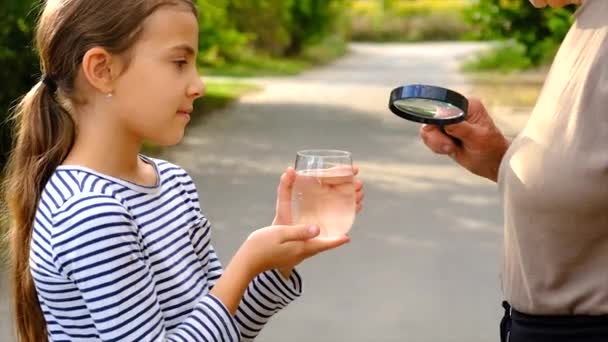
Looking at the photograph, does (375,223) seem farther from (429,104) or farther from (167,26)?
(167,26)

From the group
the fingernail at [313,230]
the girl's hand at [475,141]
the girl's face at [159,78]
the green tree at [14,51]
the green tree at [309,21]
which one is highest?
the girl's face at [159,78]

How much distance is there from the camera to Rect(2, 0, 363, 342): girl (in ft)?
5.76

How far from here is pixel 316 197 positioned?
6.43 feet

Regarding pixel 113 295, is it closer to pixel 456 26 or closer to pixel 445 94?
pixel 445 94

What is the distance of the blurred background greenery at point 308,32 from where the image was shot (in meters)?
9.05

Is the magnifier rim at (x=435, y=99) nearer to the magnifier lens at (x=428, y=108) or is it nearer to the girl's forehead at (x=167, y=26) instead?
the magnifier lens at (x=428, y=108)

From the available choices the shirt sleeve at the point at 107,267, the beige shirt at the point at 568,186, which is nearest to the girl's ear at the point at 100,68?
the shirt sleeve at the point at 107,267

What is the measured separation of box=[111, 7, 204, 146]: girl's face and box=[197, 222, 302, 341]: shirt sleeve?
1.09 feet

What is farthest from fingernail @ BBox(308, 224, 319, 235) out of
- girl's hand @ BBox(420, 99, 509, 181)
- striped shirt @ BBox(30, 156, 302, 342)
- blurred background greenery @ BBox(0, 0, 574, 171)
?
blurred background greenery @ BBox(0, 0, 574, 171)

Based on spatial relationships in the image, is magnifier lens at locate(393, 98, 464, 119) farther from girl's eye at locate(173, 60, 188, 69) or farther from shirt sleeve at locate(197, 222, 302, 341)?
girl's eye at locate(173, 60, 188, 69)

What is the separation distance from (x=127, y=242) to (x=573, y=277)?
2.80 ft

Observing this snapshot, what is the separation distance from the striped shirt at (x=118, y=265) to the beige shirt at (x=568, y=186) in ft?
1.98

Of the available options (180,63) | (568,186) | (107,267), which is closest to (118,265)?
(107,267)

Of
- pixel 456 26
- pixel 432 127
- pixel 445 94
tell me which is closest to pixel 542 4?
pixel 445 94
